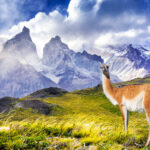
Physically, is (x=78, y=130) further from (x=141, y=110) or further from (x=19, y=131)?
(x=141, y=110)

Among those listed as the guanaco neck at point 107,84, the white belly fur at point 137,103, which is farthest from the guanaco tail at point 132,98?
the guanaco neck at point 107,84

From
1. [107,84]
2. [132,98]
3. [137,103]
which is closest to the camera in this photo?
[137,103]

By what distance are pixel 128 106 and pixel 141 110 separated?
2.47 ft

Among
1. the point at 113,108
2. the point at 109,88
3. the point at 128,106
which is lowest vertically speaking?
the point at 113,108

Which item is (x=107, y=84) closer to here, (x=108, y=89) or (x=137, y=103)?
(x=108, y=89)

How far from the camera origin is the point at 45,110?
112ft

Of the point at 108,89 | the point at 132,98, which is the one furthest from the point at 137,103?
Answer: the point at 108,89

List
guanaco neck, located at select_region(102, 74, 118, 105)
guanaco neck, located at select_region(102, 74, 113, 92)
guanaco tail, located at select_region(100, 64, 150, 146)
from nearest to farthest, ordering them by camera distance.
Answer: guanaco tail, located at select_region(100, 64, 150, 146)
guanaco neck, located at select_region(102, 74, 118, 105)
guanaco neck, located at select_region(102, 74, 113, 92)

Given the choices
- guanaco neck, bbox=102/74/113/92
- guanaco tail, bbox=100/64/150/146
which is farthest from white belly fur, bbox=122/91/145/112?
guanaco neck, bbox=102/74/113/92

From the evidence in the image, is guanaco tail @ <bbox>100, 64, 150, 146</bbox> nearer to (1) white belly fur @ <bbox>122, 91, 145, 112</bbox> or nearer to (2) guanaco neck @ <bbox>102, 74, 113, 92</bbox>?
(1) white belly fur @ <bbox>122, 91, 145, 112</bbox>

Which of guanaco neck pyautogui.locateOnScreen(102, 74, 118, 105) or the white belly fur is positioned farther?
guanaco neck pyautogui.locateOnScreen(102, 74, 118, 105)

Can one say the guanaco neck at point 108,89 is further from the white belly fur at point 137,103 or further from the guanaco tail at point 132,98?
the white belly fur at point 137,103

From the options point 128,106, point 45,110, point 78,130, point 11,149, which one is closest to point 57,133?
point 78,130

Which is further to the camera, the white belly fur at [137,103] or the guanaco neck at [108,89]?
the guanaco neck at [108,89]
